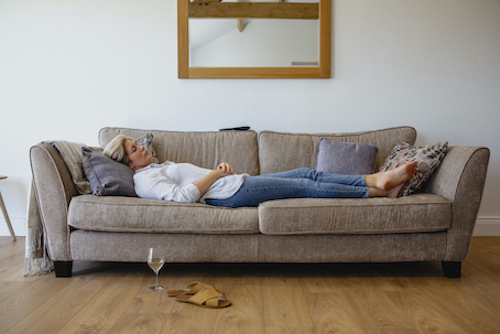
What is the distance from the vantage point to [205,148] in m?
2.85

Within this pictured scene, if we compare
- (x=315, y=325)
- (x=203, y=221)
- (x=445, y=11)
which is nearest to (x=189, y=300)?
(x=203, y=221)

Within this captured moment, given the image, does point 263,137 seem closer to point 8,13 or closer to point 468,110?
point 468,110

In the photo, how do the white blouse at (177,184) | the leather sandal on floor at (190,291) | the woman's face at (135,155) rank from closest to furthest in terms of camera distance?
the leather sandal on floor at (190,291)
the white blouse at (177,184)
the woman's face at (135,155)

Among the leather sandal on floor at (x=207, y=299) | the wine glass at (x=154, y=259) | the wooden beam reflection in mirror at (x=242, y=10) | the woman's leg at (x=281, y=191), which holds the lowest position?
the leather sandal on floor at (x=207, y=299)

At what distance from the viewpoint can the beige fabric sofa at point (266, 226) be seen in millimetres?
2102

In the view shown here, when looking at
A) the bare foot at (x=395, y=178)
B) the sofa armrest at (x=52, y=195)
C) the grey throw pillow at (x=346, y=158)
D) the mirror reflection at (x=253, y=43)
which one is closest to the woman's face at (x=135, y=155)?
the sofa armrest at (x=52, y=195)

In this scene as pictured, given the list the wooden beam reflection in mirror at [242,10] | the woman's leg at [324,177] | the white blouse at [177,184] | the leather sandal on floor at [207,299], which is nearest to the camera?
the leather sandal on floor at [207,299]

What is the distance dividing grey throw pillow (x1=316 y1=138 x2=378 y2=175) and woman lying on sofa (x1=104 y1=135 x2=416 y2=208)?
0.27 m

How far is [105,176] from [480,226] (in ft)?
9.72

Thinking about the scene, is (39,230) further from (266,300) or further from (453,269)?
(453,269)

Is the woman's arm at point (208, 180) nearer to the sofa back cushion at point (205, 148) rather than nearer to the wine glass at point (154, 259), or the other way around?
the sofa back cushion at point (205, 148)

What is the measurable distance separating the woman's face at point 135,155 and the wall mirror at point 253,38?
93cm

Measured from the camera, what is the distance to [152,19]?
3.21m

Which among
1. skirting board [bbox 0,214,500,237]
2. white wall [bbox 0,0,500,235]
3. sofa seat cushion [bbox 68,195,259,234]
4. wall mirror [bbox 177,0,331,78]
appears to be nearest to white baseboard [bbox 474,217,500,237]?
skirting board [bbox 0,214,500,237]
